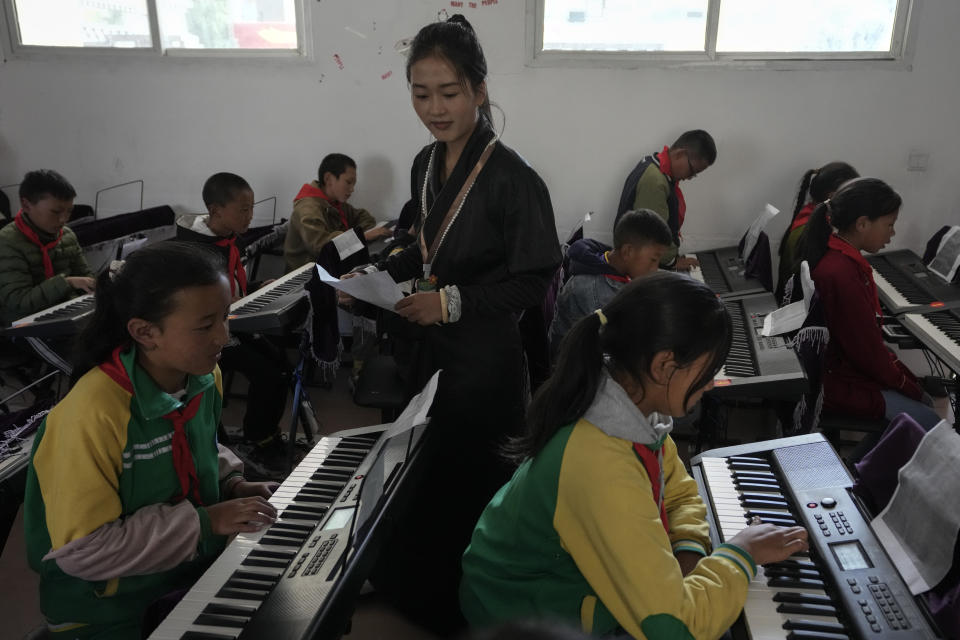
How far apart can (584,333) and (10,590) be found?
2.16 metres

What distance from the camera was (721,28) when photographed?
4.36 m

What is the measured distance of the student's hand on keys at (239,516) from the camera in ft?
4.48

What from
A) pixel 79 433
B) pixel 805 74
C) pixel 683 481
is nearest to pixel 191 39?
pixel 805 74

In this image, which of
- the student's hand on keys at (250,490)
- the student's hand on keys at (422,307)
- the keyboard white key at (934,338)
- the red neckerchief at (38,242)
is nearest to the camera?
the student's hand on keys at (250,490)

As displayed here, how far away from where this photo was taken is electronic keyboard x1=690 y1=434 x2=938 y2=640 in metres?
1.13

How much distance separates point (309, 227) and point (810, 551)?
10.4 ft

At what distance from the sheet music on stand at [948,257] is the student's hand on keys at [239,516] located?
3374 millimetres

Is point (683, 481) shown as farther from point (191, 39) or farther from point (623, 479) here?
point (191, 39)

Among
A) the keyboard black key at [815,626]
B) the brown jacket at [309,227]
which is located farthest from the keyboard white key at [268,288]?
the keyboard black key at [815,626]

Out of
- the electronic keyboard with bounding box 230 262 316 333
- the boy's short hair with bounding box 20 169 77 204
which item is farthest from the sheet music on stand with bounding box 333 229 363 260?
the boy's short hair with bounding box 20 169 77 204

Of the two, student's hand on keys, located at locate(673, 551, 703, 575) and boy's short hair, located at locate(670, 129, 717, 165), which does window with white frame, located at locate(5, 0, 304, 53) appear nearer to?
boy's short hair, located at locate(670, 129, 717, 165)

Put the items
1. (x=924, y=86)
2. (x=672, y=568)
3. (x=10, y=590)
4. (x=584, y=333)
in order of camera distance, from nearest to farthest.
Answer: (x=672, y=568) → (x=584, y=333) → (x=10, y=590) → (x=924, y=86)

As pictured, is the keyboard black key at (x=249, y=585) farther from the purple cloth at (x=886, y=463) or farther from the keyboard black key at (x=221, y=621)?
the purple cloth at (x=886, y=463)

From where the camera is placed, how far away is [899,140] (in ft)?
14.2
